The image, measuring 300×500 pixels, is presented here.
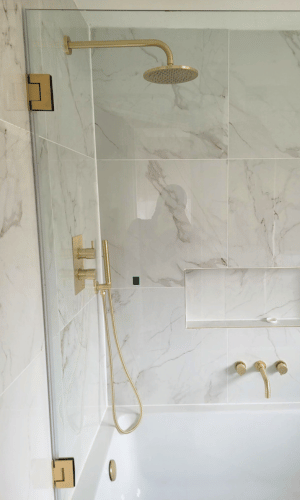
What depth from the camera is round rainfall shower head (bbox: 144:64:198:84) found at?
126cm

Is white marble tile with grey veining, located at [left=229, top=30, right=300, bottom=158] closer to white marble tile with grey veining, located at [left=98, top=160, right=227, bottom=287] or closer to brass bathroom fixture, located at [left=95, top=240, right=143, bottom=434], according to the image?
white marble tile with grey veining, located at [left=98, top=160, right=227, bottom=287]

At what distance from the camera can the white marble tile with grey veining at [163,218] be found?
1.48m

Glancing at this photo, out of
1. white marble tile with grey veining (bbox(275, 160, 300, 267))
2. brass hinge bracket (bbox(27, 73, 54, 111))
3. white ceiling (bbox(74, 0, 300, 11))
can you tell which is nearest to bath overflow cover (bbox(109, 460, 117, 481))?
white marble tile with grey veining (bbox(275, 160, 300, 267))

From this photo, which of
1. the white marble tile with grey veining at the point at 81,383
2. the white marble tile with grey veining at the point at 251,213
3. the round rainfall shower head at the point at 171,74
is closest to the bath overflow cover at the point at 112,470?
the white marble tile with grey veining at the point at 81,383

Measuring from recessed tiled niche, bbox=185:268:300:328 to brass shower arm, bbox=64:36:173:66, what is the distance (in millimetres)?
817

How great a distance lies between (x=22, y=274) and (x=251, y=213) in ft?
3.08

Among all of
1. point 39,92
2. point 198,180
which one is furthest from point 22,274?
point 198,180

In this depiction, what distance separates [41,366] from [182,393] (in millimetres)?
824

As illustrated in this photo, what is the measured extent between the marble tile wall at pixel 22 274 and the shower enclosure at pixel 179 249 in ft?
0.22

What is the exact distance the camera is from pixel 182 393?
166 centimetres

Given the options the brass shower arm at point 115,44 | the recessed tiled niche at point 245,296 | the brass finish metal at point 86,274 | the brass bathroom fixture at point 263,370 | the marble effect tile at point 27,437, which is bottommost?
the brass bathroom fixture at point 263,370

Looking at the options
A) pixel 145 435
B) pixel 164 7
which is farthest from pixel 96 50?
pixel 145 435

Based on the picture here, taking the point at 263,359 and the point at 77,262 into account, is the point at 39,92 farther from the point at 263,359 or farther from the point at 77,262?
the point at 263,359

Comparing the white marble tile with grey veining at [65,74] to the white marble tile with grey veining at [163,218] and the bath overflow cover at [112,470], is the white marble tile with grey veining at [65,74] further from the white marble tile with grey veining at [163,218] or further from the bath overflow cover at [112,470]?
the bath overflow cover at [112,470]
